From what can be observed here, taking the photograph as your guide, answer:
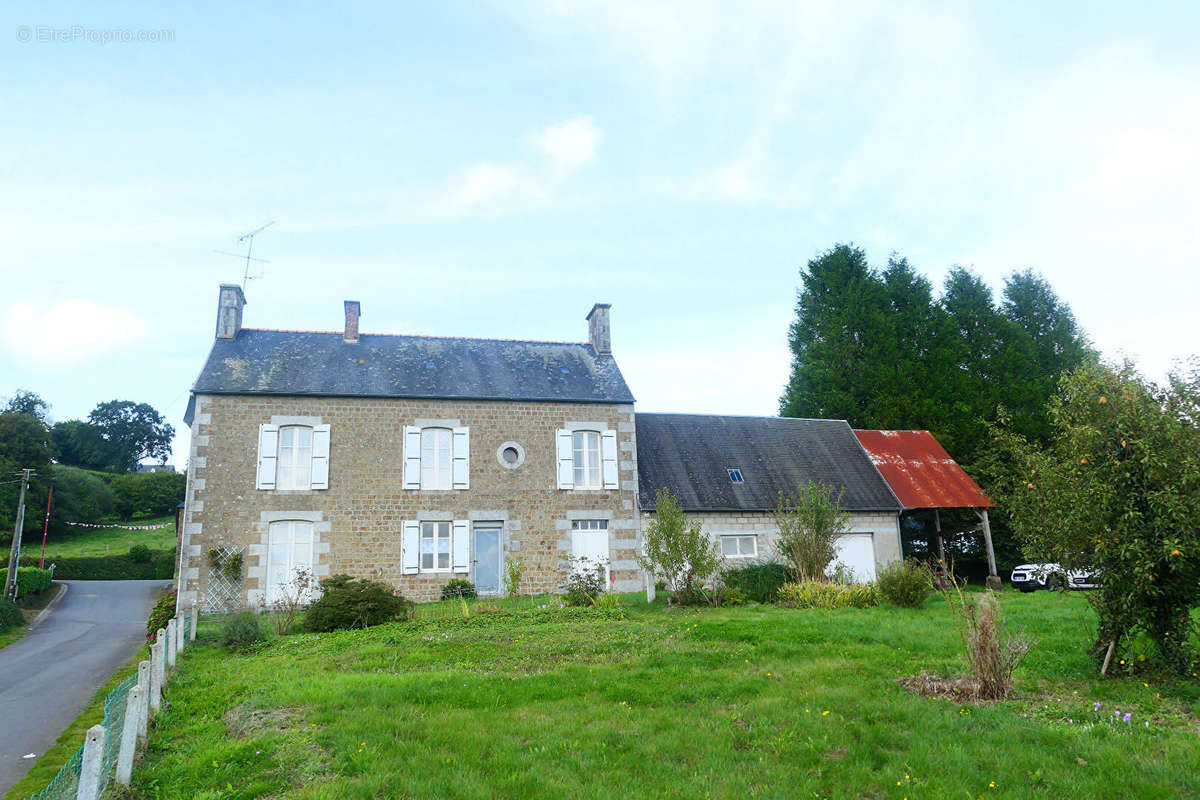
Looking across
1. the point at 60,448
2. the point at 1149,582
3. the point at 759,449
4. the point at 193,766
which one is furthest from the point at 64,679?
the point at 60,448

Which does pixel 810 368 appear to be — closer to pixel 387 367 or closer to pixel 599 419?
pixel 599 419

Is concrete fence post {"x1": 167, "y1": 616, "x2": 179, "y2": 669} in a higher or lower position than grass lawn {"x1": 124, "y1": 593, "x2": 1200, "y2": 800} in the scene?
higher

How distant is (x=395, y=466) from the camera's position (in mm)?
17594

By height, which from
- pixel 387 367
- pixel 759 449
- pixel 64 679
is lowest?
pixel 64 679

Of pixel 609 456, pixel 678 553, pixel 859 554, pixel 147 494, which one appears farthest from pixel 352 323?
pixel 147 494

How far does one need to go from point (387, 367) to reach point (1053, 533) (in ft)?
48.5

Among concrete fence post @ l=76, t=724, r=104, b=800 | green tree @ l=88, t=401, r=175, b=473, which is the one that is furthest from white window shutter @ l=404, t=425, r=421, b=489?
green tree @ l=88, t=401, r=175, b=473

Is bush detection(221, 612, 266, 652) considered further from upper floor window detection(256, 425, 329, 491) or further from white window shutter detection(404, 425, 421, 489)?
white window shutter detection(404, 425, 421, 489)

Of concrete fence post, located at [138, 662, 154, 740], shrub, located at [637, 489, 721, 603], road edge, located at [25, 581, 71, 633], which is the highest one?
shrub, located at [637, 489, 721, 603]

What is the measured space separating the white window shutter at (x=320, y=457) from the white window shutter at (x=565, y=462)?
17.0ft

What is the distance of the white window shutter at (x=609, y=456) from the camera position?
61.1 feet

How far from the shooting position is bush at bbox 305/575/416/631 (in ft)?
41.4

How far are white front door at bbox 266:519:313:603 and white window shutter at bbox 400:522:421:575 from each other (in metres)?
1.94

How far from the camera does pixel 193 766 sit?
5.57 m
